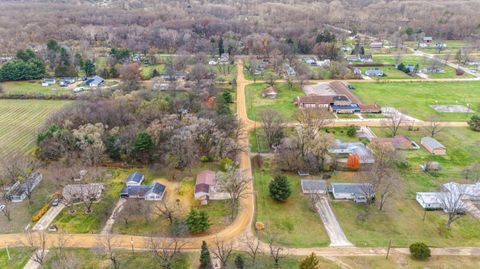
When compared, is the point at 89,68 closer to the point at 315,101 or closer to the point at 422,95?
the point at 315,101

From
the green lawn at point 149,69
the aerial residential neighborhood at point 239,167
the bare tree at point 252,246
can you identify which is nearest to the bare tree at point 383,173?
the aerial residential neighborhood at point 239,167

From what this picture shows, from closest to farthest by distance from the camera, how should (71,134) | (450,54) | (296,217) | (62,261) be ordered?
1. (62,261)
2. (296,217)
3. (71,134)
4. (450,54)

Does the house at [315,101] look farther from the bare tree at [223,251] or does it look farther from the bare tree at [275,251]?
the bare tree at [223,251]

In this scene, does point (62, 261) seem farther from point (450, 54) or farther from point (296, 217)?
point (450, 54)

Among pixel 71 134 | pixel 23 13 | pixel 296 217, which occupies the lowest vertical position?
pixel 296 217

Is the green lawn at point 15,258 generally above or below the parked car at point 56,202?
below

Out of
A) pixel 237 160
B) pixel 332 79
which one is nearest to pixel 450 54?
pixel 332 79

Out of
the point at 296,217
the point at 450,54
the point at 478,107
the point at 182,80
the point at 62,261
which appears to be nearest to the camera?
the point at 62,261
